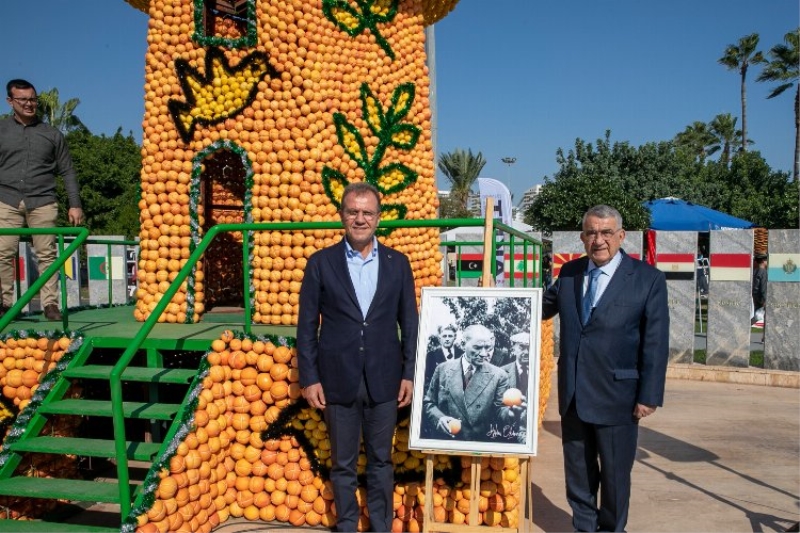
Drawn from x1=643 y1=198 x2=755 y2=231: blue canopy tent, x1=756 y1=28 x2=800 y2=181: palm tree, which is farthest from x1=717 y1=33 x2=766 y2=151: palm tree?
x1=643 y1=198 x2=755 y2=231: blue canopy tent

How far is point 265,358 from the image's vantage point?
456cm

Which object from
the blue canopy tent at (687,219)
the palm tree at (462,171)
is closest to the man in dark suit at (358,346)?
the blue canopy tent at (687,219)

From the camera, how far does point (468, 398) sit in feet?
11.9

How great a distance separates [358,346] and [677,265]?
901cm

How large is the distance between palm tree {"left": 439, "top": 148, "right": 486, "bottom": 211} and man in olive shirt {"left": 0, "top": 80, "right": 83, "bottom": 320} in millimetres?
45106

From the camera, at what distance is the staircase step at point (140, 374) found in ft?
14.9

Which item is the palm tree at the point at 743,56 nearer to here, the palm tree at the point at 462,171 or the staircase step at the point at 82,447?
the palm tree at the point at 462,171

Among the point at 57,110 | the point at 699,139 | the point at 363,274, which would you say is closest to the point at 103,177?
the point at 57,110

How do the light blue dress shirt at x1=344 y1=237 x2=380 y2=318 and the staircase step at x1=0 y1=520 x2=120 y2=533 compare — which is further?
the staircase step at x1=0 y1=520 x2=120 y2=533

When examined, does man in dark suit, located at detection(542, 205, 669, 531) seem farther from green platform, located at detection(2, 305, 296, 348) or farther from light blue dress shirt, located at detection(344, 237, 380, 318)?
green platform, located at detection(2, 305, 296, 348)

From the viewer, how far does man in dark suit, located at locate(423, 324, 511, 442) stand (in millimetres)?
3570

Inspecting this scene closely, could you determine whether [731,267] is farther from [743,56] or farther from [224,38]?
[743,56]

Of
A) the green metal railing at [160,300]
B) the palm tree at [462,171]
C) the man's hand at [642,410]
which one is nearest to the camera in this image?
the man's hand at [642,410]

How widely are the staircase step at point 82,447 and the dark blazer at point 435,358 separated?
1998mm
